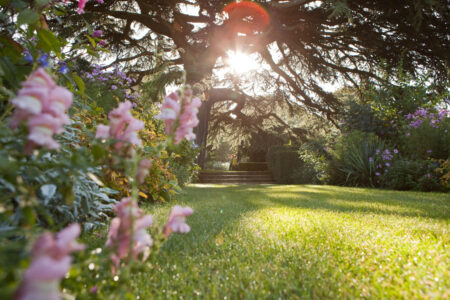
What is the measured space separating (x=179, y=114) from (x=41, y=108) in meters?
0.39

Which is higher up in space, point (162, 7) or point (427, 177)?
point (162, 7)

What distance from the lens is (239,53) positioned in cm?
958

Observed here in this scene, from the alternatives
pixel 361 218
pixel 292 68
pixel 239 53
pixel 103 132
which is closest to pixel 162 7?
pixel 239 53

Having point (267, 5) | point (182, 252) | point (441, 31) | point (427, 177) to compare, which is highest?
point (267, 5)

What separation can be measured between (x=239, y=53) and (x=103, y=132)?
9.32 m

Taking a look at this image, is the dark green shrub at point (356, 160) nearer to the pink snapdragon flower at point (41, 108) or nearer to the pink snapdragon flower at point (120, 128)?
the pink snapdragon flower at point (120, 128)

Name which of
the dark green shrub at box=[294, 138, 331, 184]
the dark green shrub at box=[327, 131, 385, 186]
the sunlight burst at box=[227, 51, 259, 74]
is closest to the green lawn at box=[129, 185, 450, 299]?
the dark green shrub at box=[327, 131, 385, 186]

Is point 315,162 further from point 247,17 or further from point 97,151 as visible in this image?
point 97,151

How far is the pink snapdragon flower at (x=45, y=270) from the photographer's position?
15.9 inches

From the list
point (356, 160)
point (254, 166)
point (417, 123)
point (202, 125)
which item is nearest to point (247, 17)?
point (356, 160)

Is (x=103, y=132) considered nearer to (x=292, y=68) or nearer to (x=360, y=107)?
(x=360, y=107)

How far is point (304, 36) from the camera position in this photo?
895 centimetres

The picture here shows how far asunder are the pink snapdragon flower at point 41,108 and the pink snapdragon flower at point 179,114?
1.02ft

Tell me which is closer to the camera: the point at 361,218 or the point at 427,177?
the point at 361,218
